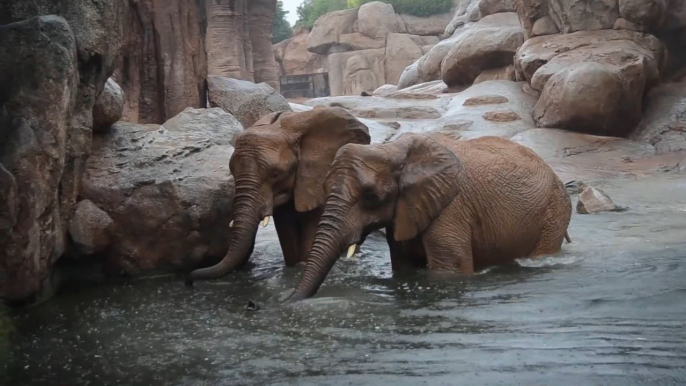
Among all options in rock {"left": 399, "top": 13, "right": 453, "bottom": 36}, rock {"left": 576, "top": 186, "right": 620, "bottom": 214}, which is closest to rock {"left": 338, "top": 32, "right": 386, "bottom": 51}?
rock {"left": 399, "top": 13, "right": 453, "bottom": 36}

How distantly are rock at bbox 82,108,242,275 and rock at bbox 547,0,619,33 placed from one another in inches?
432

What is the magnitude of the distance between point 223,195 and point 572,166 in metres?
8.07

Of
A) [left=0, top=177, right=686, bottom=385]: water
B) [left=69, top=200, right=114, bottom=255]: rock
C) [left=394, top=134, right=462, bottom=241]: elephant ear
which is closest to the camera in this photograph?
[left=0, top=177, right=686, bottom=385]: water

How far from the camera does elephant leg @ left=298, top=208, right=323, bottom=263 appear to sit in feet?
23.1

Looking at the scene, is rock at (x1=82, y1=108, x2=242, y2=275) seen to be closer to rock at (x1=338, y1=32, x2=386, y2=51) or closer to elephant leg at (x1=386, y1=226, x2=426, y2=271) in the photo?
elephant leg at (x1=386, y1=226, x2=426, y2=271)

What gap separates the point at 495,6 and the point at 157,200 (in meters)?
16.8

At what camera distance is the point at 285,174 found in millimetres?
6836

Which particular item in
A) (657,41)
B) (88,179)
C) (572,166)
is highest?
(657,41)

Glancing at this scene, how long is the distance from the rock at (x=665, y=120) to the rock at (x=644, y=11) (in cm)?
126

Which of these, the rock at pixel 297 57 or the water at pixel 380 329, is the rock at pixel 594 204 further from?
the rock at pixel 297 57

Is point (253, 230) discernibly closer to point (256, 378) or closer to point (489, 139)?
point (489, 139)

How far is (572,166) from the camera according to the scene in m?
14.0

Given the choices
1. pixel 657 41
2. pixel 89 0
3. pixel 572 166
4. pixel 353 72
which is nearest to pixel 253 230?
pixel 89 0

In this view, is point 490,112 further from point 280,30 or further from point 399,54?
point 280,30
